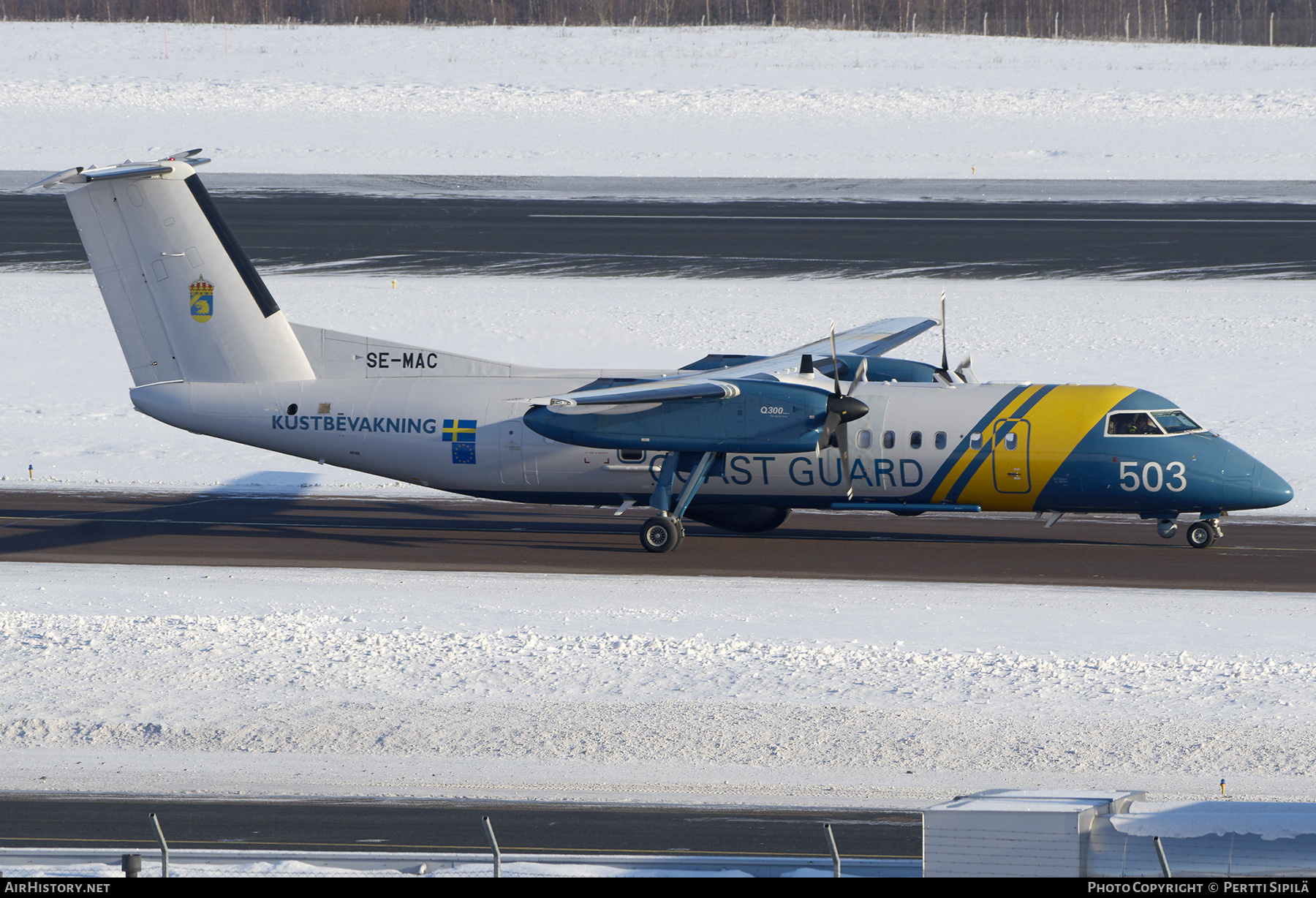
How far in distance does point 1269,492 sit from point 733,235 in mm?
26414

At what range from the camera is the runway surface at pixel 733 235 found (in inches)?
1761

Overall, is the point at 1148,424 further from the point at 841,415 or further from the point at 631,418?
the point at 631,418

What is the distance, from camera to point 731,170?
195ft

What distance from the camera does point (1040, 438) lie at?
81.8 ft

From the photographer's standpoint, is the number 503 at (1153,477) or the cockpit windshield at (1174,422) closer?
the number 503 at (1153,477)

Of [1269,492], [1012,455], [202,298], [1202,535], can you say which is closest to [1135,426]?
[1012,455]

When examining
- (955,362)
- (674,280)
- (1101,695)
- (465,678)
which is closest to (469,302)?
(674,280)

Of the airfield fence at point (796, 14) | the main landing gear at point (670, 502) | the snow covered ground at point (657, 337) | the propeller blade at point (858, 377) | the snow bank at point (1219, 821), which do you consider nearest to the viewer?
the snow bank at point (1219, 821)

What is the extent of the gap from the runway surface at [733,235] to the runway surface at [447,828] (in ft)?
99.2

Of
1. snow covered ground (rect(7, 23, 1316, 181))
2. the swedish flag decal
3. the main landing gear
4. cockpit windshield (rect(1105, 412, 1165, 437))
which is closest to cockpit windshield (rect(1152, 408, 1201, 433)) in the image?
cockpit windshield (rect(1105, 412, 1165, 437))

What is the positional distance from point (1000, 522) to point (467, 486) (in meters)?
10.1

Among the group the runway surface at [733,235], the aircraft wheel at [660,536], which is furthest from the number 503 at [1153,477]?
the runway surface at [733,235]

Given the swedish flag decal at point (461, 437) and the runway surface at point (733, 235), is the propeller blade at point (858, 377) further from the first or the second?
the runway surface at point (733, 235)

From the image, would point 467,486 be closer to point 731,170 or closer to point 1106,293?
point 1106,293
